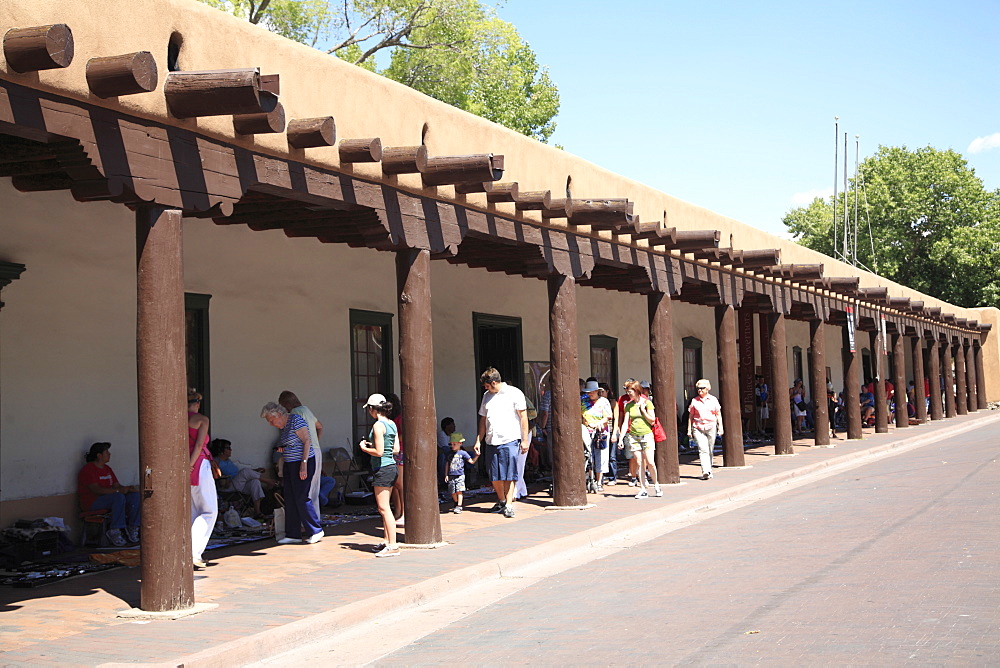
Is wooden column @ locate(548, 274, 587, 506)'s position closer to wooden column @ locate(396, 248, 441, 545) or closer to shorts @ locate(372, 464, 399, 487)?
wooden column @ locate(396, 248, 441, 545)

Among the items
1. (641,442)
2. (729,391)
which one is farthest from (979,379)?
(641,442)

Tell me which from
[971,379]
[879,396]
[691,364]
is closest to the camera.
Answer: [691,364]

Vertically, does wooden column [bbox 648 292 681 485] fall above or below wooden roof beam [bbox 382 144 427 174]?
below

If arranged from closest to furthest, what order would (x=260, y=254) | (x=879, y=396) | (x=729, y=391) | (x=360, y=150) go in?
(x=360, y=150)
(x=260, y=254)
(x=729, y=391)
(x=879, y=396)

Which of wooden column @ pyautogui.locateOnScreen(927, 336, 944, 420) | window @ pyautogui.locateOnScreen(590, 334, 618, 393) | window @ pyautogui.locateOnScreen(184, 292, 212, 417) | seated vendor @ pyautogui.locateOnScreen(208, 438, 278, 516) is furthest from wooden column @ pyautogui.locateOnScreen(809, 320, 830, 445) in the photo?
window @ pyautogui.locateOnScreen(184, 292, 212, 417)

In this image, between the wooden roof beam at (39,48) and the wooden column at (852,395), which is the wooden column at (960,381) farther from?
the wooden roof beam at (39,48)

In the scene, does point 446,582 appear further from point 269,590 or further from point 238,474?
point 238,474

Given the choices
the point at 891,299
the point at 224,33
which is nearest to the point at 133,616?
the point at 224,33

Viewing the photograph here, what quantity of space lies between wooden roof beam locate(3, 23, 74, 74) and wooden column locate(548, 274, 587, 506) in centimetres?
815

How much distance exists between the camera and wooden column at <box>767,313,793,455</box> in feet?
72.8

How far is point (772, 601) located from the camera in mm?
7707

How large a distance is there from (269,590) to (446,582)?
4.70 feet

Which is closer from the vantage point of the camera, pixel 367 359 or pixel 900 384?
pixel 367 359

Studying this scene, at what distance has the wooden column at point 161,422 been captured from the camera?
7793 mm
